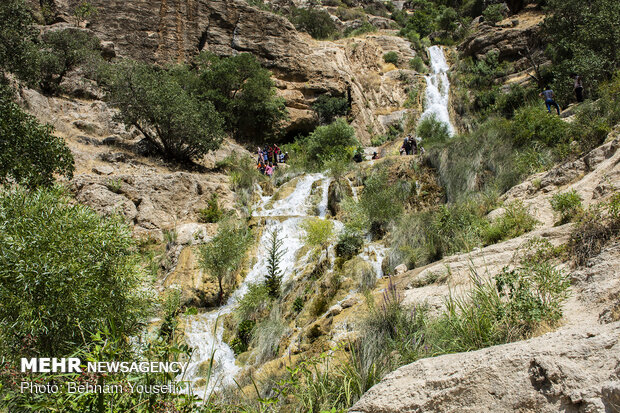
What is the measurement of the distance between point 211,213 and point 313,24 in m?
29.5

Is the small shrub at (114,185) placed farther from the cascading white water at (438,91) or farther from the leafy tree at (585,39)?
the leafy tree at (585,39)

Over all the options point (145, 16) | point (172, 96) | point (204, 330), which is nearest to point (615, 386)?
point (204, 330)

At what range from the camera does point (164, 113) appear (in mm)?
16297

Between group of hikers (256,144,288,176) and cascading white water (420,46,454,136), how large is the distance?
10016mm

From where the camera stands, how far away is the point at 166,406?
2.56 m

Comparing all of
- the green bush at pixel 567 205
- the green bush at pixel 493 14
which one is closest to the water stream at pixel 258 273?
the green bush at pixel 567 205

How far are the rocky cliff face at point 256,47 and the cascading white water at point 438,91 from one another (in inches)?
89.4

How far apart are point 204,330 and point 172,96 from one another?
11914 mm

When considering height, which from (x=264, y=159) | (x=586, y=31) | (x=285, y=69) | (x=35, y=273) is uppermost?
(x=285, y=69)

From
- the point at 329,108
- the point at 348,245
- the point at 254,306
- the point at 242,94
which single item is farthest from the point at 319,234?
the point at 329,108

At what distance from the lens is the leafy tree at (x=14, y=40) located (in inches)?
598

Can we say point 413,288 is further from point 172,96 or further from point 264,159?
point 264,159

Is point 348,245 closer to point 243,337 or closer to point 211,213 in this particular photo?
point 243,337

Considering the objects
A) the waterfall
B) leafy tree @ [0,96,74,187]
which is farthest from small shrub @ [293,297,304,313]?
leafy tree @ [0,96,74,187]
